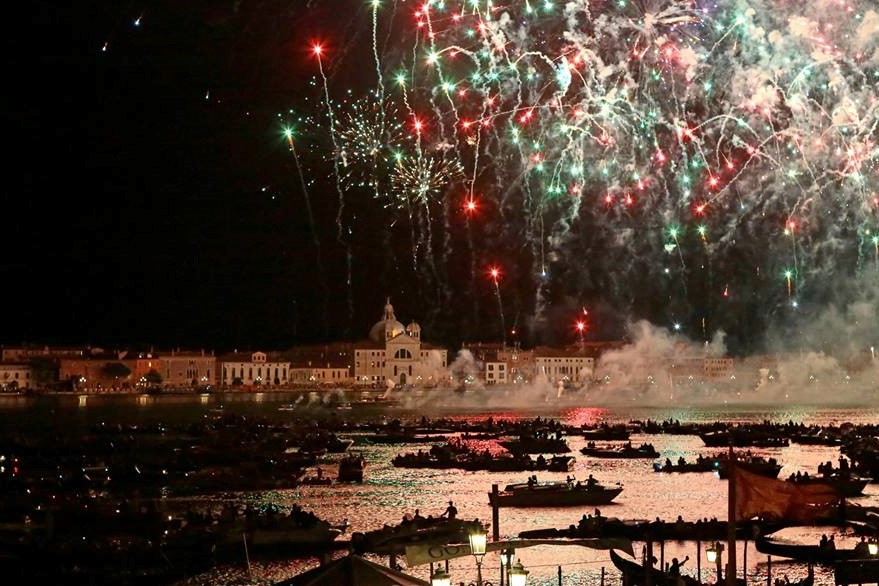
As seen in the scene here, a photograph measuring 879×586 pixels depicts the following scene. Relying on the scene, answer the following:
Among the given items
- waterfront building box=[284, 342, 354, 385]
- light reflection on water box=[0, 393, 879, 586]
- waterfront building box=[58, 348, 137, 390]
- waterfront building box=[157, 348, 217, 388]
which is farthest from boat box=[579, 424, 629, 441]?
waterfront building box=[58, 348, 137, 390]

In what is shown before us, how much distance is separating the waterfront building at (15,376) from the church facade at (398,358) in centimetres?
2930

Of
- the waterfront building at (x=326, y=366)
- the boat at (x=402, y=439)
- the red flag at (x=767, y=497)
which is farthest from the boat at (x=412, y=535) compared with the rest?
the waterfront building at (x=326, y=366)

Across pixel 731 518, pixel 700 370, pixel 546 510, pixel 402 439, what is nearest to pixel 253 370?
pixel 700 370

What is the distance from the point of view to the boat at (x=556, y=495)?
26031 mm

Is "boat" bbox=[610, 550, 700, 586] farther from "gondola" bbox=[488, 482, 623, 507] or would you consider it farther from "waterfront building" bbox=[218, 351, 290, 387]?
"waterfront building" bbox=[218, 351, 290, 387]

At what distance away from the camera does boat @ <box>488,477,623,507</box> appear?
2603cm

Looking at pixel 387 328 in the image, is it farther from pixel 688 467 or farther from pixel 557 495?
pixel 557 495

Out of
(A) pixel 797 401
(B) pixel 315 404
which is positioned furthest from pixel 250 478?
(A) pixel 797 401

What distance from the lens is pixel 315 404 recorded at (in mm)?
85500

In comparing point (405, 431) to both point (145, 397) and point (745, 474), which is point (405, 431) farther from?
point (145, 397)

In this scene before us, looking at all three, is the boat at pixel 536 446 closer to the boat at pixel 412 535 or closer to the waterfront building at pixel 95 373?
the boat at pixel 412 535

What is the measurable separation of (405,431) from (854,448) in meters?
19.3

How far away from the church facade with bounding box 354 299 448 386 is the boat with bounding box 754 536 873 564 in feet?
278

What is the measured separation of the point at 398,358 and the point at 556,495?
80052 mm
